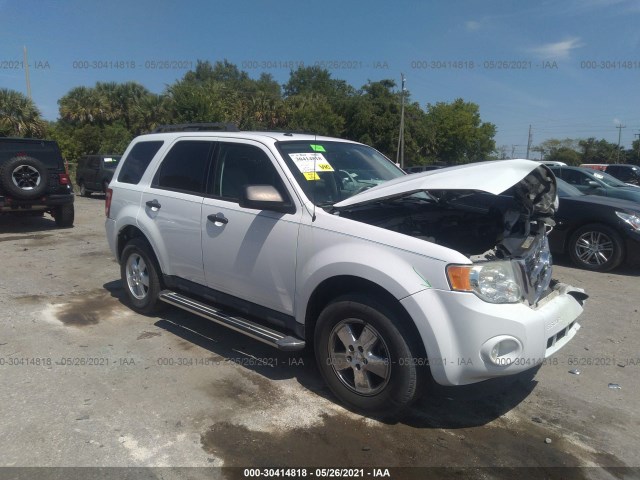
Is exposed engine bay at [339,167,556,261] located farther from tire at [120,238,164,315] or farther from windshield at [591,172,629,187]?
windshield at [591,172,629,187]

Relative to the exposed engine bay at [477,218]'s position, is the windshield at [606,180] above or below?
below

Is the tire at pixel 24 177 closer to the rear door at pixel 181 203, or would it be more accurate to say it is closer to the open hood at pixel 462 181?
the rear door at pixel 181 203

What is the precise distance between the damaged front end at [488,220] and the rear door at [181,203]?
1578 mm

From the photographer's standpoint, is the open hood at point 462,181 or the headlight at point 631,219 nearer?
the open hood at point 462,181

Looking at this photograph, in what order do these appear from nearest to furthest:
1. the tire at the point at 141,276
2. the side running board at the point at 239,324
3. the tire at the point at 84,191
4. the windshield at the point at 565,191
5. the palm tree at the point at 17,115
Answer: the side running board at the point at 239,324
the tire at the point at 141,276
the windshield at the point at 565,191
the tire at the point at 84,191
the palm tree at the point at 17,115

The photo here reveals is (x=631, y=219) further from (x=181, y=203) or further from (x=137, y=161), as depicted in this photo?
(x=137, y=161)

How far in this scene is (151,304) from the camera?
18.1ft

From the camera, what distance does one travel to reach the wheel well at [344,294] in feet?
11.1

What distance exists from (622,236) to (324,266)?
6.04 metres

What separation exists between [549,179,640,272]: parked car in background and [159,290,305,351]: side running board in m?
5.98

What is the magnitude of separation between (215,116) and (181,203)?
21.7m

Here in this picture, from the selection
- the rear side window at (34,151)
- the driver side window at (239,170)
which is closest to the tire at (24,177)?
the rear side window at (34,151)

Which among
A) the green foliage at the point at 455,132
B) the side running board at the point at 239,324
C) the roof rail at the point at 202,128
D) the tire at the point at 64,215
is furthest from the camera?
the green foliage at the point at 455,132

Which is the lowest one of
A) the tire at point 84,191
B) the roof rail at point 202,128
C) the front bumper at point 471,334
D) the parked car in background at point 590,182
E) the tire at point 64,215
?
the tire at point 84,191
